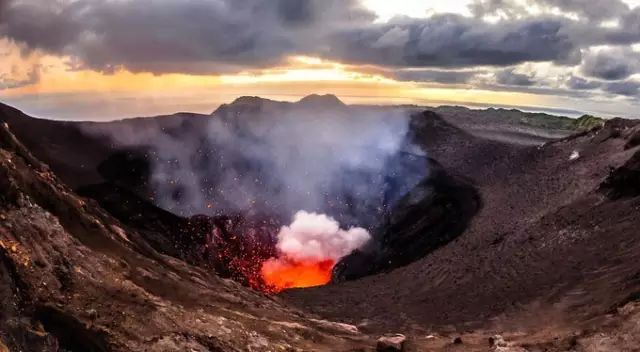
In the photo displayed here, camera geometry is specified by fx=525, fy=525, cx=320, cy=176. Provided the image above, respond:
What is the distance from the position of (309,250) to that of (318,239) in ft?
7.05

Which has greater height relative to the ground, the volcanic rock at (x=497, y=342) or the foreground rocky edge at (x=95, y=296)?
the foreground rocky edge at (x=95, y=296)

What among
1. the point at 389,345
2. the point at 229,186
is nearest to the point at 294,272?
the point at 229,186

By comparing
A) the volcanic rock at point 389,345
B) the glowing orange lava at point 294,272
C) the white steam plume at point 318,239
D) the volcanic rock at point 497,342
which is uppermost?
the volcanic rock at point 389,345

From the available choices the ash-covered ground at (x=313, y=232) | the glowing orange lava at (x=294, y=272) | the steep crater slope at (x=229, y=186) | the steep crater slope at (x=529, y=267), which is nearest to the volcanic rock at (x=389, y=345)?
the ash-covered ground at (x=313, y=232)

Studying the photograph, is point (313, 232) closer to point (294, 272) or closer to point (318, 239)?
point (318, 239)

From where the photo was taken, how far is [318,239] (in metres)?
70.1

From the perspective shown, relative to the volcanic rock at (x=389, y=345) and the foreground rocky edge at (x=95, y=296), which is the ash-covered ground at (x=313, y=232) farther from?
the volcanic rock at (x=389, y=345)

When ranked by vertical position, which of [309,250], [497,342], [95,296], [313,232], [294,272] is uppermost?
[95,296]

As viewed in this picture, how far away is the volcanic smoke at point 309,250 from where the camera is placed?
65.1 metres

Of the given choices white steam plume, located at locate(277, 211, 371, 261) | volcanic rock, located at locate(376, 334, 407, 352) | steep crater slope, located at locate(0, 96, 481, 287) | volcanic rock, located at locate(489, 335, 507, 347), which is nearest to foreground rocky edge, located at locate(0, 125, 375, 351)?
volcanic rock, located at locate(376, 334, 407, 352)

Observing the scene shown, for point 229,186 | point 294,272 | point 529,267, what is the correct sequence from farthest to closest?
point 229,186 → point 294,272 → point 529,267

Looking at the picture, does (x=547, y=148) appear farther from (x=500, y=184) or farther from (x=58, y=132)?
(x=58, y=132)

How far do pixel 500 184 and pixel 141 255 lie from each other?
176ft

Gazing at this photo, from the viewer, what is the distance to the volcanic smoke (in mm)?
65062
